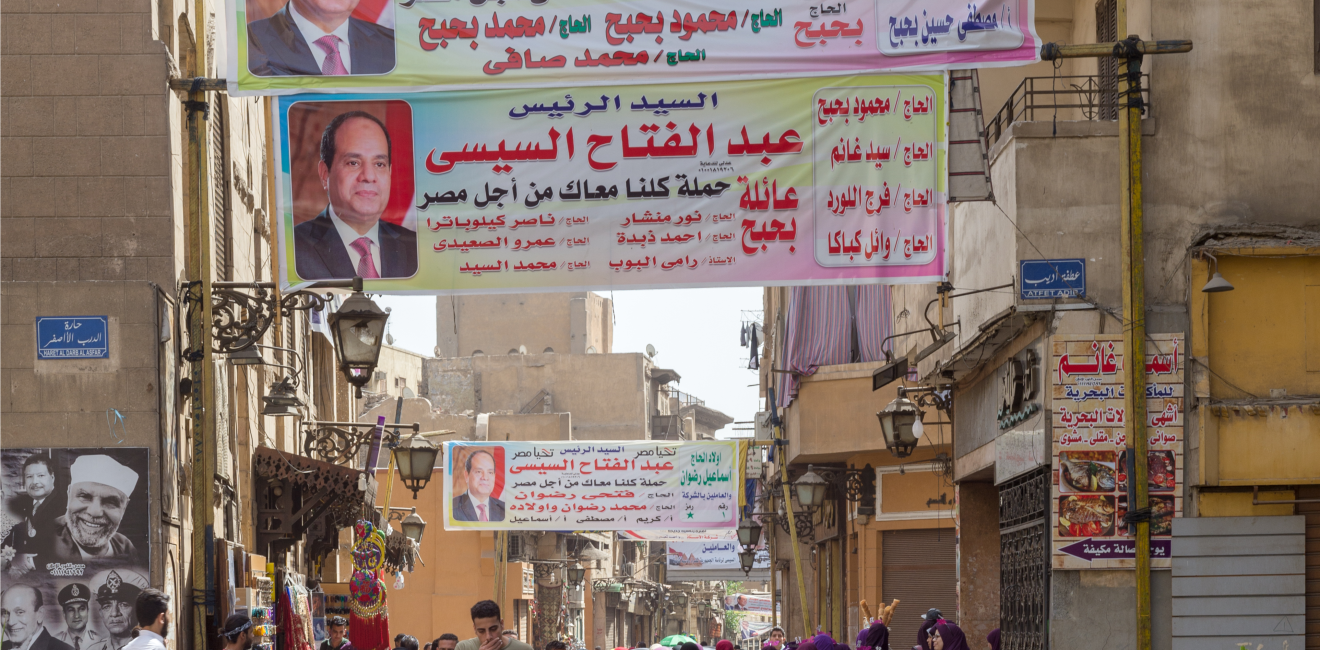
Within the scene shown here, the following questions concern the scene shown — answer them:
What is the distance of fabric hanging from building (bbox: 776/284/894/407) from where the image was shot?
20.4 metres

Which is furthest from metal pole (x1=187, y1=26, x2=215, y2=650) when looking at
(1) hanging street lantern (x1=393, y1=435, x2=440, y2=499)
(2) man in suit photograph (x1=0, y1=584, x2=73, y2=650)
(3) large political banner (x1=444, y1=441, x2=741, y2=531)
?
(3) large political banner (x1=444, y1=441, x2=741, y2=531)

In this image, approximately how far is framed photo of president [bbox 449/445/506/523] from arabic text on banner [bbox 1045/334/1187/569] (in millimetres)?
13641

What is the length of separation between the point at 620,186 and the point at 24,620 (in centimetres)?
481

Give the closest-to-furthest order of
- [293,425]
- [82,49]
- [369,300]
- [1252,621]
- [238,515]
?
1. [369,300]
2. [1252,621]
3. [82,49]
4. [238,515]
5. [293,425]

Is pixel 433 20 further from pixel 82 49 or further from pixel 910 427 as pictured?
pixel 910 427

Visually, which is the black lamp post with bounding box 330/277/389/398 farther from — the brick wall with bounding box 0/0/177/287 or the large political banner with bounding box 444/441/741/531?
the large political banner with bounding box 444/441/741/531

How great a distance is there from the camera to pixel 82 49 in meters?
10.3

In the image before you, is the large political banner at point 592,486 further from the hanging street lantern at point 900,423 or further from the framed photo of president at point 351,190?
the framed photo of president at point 351,190

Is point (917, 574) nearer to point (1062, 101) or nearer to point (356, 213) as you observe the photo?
point (1062, 101)

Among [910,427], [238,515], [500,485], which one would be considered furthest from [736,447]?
[238,515]

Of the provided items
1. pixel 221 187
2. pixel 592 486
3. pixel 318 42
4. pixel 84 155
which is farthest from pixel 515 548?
pixel 318 42

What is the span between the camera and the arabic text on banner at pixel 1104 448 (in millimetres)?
9898

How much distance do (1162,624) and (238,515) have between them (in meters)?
8.57

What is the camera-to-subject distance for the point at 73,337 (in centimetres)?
959
